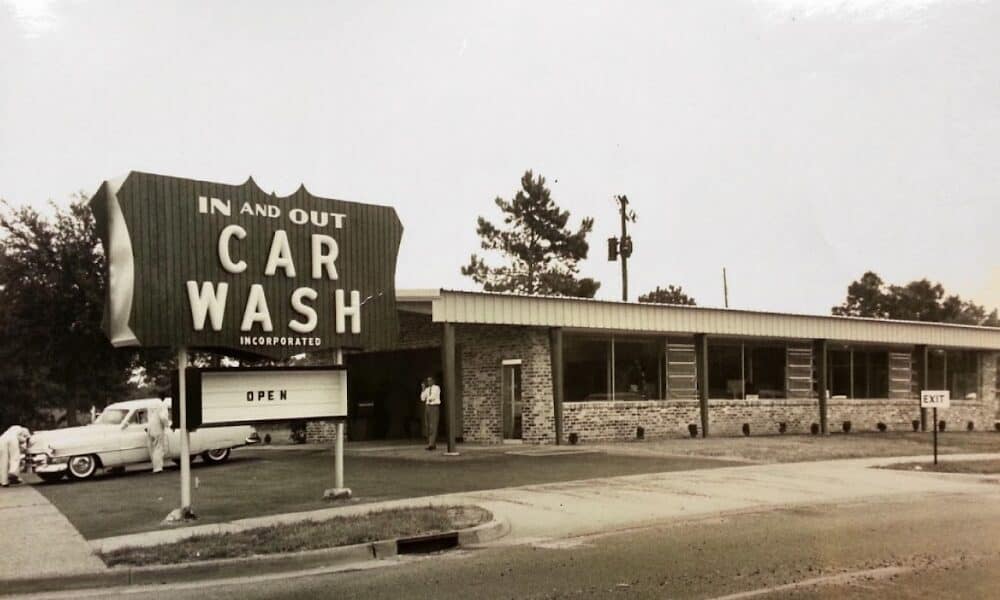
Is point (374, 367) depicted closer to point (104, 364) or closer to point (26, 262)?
point (104, 364)

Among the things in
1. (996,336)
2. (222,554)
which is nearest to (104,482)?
(222,554)

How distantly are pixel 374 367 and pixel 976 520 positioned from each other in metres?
20.7

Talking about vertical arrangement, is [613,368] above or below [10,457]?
above

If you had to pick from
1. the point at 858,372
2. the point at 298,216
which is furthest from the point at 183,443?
the point at 858,372

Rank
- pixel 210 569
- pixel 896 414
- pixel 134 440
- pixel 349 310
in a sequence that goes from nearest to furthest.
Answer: pixel 210 569 → pixel 349 310 → pixel 134 440 → pixel 896 414

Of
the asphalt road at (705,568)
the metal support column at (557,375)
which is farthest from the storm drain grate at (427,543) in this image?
the metal support column at (557,375)

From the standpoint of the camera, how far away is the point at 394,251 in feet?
47.4

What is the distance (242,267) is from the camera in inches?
489

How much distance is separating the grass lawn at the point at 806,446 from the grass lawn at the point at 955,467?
6.49 ft

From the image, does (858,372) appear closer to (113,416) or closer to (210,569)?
(113,416)

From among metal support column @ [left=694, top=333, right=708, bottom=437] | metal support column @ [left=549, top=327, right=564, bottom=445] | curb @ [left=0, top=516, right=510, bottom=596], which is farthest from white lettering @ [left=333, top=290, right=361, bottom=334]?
metal support column @ [left=694, top=333, right=708, bottom=437]

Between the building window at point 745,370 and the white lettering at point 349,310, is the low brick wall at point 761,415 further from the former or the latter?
the white lettering at point 349,310

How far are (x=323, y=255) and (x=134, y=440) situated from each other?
8986 mm

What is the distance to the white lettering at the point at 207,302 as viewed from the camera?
38.9 ft
